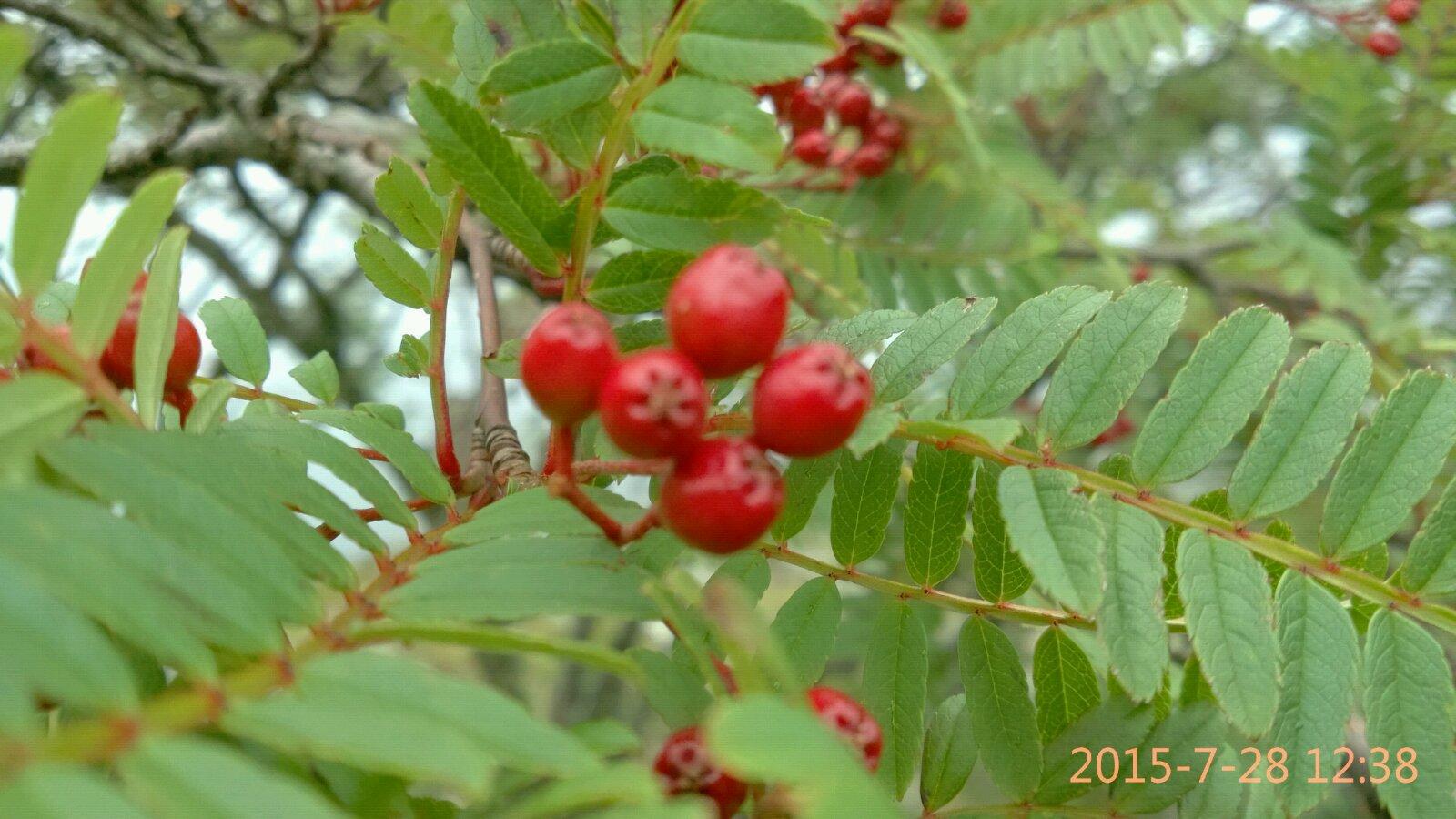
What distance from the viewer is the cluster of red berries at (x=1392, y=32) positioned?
3043mm

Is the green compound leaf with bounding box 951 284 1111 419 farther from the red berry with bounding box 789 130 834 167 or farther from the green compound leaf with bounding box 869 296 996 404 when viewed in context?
the red berry with bounding box 789 130 834 167

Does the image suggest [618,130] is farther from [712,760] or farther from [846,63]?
[846,63]

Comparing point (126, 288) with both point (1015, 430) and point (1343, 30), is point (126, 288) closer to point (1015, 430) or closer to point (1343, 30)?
point (1015, 430)

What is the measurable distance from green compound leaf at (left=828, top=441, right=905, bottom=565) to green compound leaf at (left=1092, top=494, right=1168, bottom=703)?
27cm

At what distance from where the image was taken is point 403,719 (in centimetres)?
66

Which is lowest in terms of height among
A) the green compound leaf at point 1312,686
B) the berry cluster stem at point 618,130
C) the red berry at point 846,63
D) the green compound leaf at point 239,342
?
the green compound leaf at point 1312,686

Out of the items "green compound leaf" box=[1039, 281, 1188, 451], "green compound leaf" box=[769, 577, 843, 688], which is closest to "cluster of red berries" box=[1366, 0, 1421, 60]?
"green compound leaf" box=[1039, 281, 1188, 451]

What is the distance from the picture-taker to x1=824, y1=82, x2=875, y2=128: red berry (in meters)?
2.60

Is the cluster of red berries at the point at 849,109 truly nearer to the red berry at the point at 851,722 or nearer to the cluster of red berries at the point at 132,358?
the cluster of red berries at the point at 132,358

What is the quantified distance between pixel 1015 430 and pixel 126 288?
0.80m

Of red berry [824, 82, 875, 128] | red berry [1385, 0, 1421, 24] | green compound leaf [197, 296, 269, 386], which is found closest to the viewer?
green compound leaf [197, 296, 269, 386]

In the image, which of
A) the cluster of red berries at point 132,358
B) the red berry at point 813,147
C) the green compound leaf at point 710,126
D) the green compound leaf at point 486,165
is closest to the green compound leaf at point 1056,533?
the green compound leaf at point 710,126

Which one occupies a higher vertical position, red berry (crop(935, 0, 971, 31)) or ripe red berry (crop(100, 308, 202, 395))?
A: ripe red berry (crop(100, 308, 202, 395))

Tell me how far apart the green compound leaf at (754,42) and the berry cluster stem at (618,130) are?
21mm
